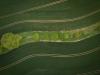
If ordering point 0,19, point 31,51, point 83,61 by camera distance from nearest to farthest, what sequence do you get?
point 0,19 < point 31,51 < point 83,61

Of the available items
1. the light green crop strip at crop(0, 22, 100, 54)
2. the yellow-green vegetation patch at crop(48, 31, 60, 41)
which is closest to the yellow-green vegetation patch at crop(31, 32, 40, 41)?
the light green crop strip at crop(0, 22, 100, 54)

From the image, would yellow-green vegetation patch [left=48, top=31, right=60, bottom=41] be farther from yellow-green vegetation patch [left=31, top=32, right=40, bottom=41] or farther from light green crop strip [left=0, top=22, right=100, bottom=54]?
yellow-green vegetation patch [left=31, top=32, right=40, bottom=41]

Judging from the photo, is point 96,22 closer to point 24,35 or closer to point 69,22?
point 69,22

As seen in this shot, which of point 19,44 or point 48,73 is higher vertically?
point 19,44

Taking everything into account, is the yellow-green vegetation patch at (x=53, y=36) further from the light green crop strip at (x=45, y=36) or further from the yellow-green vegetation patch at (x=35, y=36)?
the yellow-green vegetation patch at (x=35, y=36)

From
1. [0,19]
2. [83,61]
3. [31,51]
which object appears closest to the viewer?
[0,19]

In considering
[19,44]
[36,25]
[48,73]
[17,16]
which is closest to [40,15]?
[36,25]

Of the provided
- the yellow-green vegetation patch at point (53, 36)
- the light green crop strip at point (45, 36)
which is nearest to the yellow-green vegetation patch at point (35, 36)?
the light green crop strip at point (45, 36)

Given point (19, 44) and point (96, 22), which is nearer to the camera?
point (19, 44)
